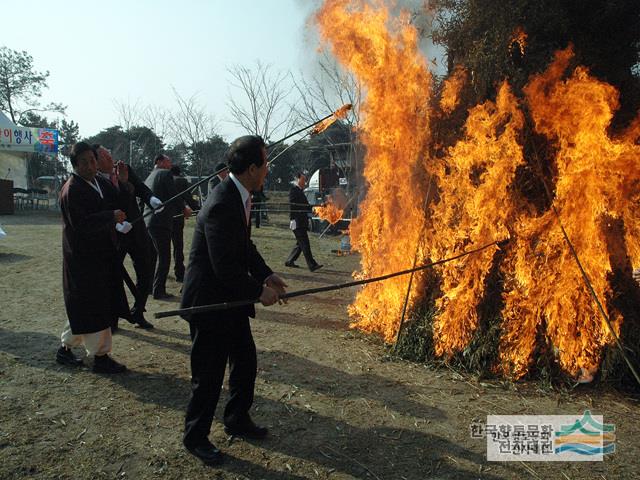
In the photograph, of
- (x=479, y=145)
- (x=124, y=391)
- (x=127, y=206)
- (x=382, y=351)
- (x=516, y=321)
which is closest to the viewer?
(x=124, y=391)

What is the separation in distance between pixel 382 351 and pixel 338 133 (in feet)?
81.6

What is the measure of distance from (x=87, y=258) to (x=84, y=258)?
3cm

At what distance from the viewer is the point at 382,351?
578cm

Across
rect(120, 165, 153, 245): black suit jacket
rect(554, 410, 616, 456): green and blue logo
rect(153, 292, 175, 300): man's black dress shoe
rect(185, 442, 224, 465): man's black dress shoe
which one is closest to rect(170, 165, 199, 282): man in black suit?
rect(153, 292, 175, 300): man's black dress shoe

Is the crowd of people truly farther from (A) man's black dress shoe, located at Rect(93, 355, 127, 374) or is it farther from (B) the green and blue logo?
(B) the green and blue logo

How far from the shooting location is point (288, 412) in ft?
14.0

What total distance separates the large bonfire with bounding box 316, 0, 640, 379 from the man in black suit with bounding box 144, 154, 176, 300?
405 cm

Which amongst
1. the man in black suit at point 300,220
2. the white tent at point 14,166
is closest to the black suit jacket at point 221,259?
the man in black suit at point 300,220

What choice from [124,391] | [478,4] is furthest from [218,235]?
[478,4]

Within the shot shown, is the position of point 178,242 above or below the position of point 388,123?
below

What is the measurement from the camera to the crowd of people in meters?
3.45

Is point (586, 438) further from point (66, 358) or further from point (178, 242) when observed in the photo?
point (178, 242)

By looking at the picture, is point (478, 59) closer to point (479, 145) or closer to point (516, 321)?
point (479, 145)

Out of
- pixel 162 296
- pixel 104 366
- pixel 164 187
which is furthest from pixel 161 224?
pixel 104 366
